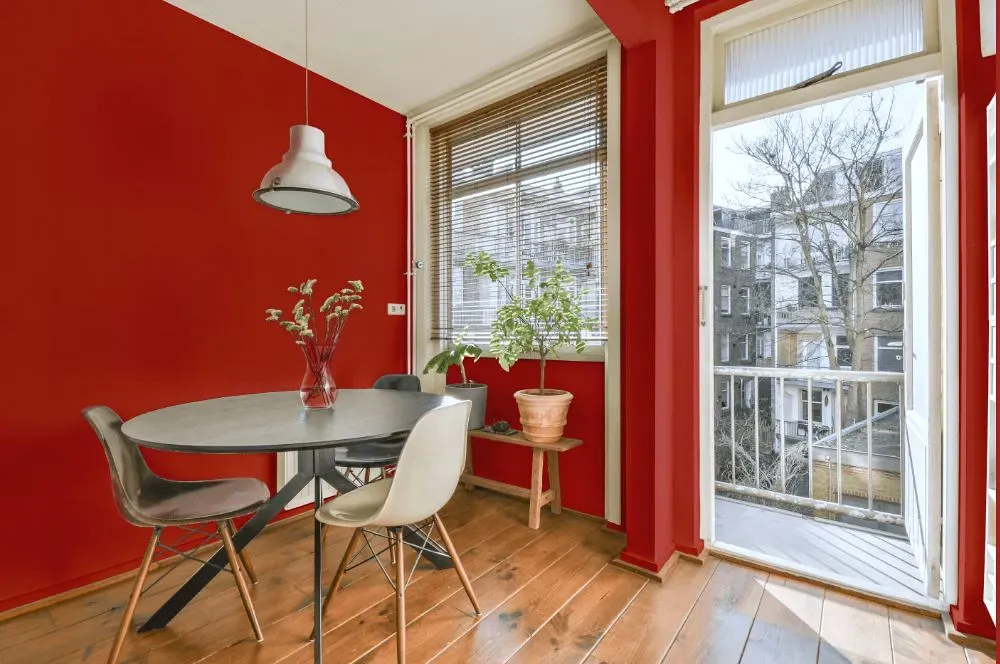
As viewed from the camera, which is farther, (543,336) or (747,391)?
(747,391)

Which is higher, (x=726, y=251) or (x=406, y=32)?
(x=406, y=32)

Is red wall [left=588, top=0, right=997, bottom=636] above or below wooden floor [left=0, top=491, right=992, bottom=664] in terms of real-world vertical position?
above

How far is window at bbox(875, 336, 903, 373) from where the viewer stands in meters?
2.52

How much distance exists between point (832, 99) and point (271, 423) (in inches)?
103

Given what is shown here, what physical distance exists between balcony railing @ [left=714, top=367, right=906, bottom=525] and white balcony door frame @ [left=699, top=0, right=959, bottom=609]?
25.0 inches

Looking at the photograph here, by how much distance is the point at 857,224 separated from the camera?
8.40 ft

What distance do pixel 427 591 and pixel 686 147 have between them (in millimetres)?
2328

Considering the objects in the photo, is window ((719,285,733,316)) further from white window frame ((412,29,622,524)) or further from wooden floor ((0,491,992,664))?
wooden floor ((0,491,992,664))

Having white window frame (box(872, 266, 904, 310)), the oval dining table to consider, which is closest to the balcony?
white window frame (box(872, 266, 904, 310))

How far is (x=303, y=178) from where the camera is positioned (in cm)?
164

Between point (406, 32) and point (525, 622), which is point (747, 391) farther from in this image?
point (406, 32)

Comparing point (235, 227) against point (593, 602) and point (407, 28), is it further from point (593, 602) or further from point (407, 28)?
point (593, 602)

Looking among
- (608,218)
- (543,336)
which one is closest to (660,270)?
(608,218)

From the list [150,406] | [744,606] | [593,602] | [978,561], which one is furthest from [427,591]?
[978,561]
